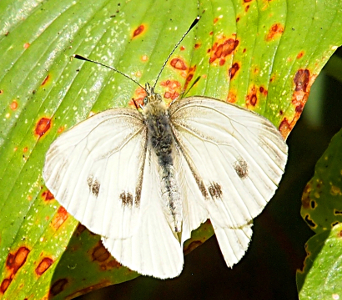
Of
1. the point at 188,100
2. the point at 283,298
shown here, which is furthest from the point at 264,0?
the point at 283,298

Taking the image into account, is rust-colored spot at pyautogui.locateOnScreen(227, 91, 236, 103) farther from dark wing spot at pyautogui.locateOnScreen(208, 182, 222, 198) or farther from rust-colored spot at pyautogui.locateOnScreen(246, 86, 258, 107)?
dark wing spot at pyautogui.locateOnScreen(208, 182, 222, 198)

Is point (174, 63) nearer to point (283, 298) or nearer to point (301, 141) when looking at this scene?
point (301, 141)

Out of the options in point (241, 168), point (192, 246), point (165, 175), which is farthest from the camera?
point (192, 246)

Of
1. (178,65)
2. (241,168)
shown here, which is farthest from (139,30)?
(241,168)

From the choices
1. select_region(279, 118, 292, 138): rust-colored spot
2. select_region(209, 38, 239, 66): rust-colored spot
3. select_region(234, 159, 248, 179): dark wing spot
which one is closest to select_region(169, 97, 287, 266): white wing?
select_region(234, 159, 248, 179): dark wing spot

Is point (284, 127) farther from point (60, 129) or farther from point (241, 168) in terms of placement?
point (60, 129)

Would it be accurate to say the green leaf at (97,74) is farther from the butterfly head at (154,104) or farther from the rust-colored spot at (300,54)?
the butterfly head at (154,104)
